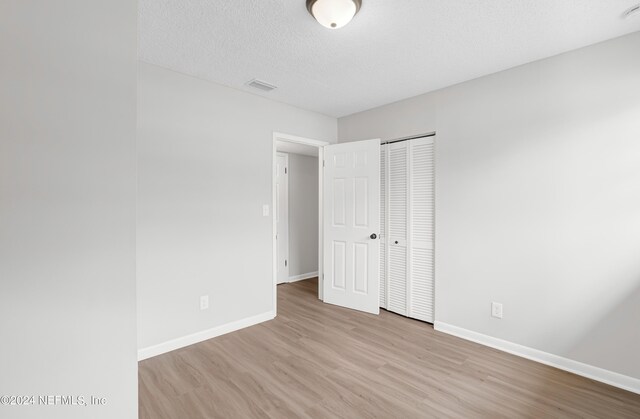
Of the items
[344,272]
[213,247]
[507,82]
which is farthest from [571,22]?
[213,247]

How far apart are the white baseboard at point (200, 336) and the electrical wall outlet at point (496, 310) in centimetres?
223

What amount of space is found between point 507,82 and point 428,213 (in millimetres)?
1385

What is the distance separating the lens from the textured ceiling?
5.84 feet

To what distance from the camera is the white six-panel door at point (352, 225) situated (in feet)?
11.3

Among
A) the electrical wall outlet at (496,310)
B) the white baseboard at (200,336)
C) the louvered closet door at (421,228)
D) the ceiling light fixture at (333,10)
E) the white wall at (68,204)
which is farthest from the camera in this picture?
the louvered closet door at (421,228)

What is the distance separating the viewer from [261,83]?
286 cm

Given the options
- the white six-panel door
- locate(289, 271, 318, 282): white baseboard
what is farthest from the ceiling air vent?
locate(289, 271, 318, 282): white baseboard

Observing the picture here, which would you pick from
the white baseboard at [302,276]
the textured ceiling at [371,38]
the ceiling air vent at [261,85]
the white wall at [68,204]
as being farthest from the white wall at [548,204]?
the white wall at [68,204]

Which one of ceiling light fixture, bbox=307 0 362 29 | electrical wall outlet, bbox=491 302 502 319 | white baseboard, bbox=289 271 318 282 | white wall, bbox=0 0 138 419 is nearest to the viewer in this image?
white wall, bbox=0 0 138 419

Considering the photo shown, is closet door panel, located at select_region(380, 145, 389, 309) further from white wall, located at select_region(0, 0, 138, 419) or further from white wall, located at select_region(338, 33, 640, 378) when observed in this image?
white wall, located at select_region(0, 0, 138, 419)

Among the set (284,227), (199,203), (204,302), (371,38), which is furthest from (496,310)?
(284,227)

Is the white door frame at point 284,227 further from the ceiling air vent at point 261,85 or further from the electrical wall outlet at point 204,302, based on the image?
the electrical wall outlet at point 204,302

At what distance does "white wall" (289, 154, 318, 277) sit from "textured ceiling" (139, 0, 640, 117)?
7.48 feet

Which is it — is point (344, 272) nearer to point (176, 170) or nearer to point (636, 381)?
point (176, 170)
